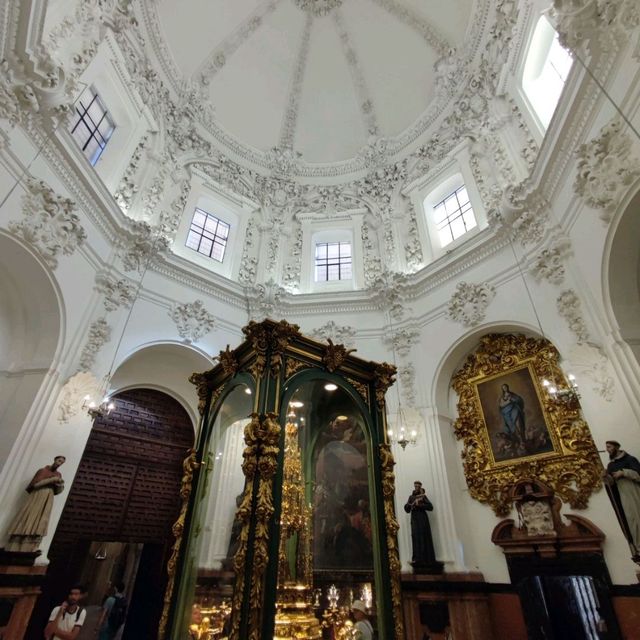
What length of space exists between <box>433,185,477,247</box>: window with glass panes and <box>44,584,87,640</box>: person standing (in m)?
10.7

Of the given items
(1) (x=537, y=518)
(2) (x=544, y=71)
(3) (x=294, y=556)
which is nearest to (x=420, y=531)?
(1) (x=537, y=518)

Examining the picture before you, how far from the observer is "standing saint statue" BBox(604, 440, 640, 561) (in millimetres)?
5035

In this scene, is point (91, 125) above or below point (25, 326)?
above

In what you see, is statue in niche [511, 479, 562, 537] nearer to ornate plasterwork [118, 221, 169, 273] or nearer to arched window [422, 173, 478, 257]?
arched window [422, 173, 478, 257]

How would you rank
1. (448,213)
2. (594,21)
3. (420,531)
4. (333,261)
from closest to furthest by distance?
(594,21) < (420,531) < (448,213) < (333,261)

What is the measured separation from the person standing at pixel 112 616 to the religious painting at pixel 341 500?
5.47 m

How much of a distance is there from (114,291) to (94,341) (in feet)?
4.00

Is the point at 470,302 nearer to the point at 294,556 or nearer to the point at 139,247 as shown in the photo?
the point at 294,556

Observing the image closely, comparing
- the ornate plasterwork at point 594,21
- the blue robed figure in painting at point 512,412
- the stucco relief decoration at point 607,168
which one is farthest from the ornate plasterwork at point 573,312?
the ornate plasterwork at point 594,21

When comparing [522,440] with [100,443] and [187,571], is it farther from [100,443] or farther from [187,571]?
[100,443]

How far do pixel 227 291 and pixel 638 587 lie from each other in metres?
9.59

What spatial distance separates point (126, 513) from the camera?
8273mm

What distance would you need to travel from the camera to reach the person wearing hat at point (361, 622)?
367cm

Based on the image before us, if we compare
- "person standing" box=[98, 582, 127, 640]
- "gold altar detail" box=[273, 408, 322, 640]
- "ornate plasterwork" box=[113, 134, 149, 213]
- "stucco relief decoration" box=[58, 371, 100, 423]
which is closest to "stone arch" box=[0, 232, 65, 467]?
"stucco relief decoration" box=[58, 371, 100, 423]
